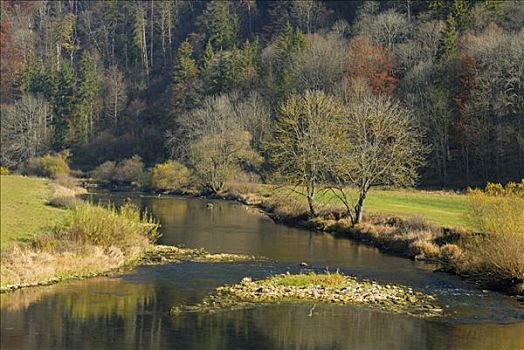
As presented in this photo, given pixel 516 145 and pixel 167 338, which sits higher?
pixel 516 145

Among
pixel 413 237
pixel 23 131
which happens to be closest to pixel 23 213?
pixel 413 237

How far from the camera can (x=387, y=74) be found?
354 ft

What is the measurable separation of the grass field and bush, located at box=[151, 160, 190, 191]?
17788mm

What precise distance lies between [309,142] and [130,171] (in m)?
56.9

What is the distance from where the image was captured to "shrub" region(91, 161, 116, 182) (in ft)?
385

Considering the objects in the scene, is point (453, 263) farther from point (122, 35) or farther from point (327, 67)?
point (122, 35)

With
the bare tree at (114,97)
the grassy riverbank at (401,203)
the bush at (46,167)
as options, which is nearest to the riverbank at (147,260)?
the grassy riverbank at (401,203)

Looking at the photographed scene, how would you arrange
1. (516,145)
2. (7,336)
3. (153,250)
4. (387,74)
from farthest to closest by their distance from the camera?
(387,74) → (516,145) → (153,250) → (7,336)

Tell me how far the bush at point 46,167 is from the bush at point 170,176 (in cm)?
2056

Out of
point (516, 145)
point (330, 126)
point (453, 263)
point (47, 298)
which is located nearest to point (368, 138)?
point (330, 126)

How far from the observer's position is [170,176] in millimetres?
101625

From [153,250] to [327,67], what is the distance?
73.0m

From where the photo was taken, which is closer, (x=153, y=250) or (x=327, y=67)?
(x=153, y=250)

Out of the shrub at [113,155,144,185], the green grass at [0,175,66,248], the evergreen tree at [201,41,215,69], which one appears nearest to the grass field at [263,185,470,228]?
the green grass at [0,175,66,248]
